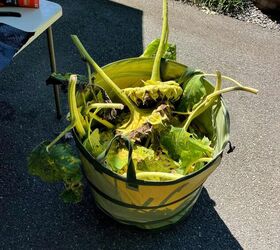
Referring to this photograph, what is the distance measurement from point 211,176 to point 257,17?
175 cm

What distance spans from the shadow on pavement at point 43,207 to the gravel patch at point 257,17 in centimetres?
135

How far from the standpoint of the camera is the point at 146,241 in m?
1.79

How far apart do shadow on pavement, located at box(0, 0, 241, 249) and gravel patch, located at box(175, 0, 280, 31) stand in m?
1.35

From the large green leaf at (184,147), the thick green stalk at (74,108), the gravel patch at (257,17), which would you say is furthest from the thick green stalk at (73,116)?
the gravel patch at (257,17)

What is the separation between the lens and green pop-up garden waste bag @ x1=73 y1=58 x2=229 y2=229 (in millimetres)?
1430

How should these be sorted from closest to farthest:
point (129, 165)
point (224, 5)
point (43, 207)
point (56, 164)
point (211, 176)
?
point (129, 165)
point (56, 164)
point (43, 207)
point (211, 176)
point (224, 5)

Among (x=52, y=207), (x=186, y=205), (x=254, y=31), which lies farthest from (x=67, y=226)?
(x=254, y=31)

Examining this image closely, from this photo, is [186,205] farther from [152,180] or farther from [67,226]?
[67,226]

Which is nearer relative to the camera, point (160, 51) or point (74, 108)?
point (74, 108)

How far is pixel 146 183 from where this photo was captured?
54.3 inches

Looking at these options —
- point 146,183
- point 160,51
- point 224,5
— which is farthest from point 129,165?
point 224,5

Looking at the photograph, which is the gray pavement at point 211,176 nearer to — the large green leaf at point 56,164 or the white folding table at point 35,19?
the large green leaf at point 56,164

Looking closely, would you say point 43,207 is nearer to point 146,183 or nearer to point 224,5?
point 146,183

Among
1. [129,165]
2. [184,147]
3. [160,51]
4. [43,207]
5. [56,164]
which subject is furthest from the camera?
[43,207]
